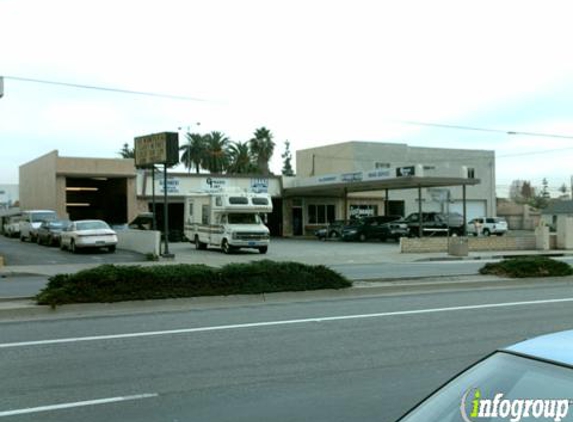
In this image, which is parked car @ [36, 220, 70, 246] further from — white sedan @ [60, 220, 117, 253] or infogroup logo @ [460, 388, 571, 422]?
infogroup logo @ [460, 388, 571, 422]

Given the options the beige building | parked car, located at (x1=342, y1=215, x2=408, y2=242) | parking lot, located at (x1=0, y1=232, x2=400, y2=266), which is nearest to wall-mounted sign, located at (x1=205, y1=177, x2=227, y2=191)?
the beige building

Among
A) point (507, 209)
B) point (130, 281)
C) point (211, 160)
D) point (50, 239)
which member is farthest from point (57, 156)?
point (507, 209)

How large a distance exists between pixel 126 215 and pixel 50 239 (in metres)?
Answer: 12.0

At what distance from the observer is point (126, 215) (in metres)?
45.2

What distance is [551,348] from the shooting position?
279cm

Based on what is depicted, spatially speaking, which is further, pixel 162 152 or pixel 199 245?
pixel 199 245

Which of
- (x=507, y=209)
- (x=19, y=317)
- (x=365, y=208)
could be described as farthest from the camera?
(x=507, y=209)

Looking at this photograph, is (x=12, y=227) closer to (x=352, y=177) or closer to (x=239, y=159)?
(x=352, y=177)

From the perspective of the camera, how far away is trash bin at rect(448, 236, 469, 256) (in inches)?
1216

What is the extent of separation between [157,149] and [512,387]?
26.5m

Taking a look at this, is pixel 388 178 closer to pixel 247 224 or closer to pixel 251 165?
pixel 247 224

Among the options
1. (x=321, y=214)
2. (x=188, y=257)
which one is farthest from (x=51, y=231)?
(x=321, y=214)

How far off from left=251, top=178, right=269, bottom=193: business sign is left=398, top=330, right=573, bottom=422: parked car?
46.1 metres

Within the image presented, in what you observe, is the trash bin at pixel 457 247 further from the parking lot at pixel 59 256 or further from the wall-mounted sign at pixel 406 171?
the parking lot at pixel 59 256
